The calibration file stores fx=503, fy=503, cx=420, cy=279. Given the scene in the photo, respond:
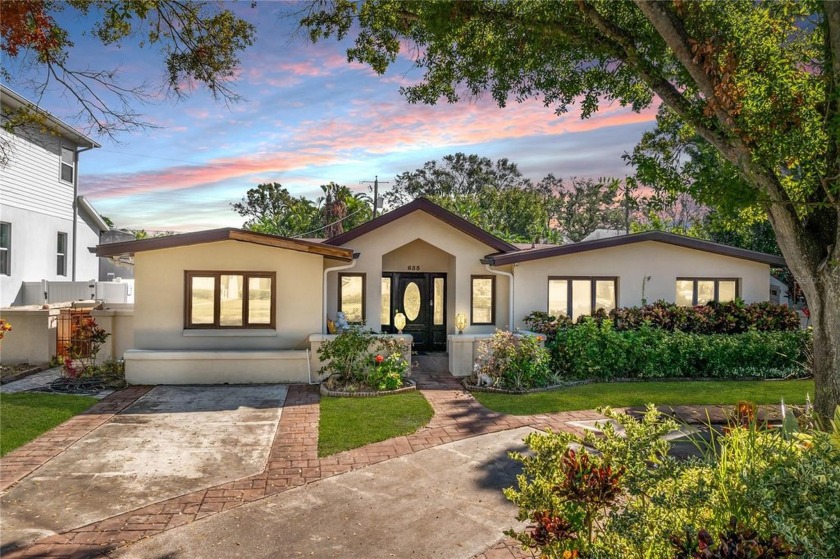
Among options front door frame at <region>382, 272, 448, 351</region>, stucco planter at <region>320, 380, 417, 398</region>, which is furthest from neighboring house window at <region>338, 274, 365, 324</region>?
stucco planter at <region>320, 380, 417, 398</region>

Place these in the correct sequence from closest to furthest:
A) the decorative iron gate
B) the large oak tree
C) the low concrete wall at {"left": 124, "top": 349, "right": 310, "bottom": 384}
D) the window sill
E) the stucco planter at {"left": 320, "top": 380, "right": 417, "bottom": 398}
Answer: the large oak tree < the stucco planter at {"left": 320, "top": 380, "right": 417, "bottom": 398} < the low concrete wall at {"left": 124, "top": 349, "right": 310, "bottom": 384} < the window sill < the decorative iron gate

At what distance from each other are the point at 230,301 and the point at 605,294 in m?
10.1

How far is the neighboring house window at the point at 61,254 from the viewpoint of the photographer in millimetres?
18219

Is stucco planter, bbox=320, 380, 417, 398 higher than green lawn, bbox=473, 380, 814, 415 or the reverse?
higher

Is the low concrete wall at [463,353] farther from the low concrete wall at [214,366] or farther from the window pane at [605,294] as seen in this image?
the low concrete wall at [214,366]

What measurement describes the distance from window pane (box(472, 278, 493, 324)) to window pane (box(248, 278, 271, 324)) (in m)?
5.77

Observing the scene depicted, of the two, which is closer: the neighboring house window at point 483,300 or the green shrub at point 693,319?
the green shrub at point 693,319

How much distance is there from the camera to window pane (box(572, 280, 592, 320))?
14211 millimetres

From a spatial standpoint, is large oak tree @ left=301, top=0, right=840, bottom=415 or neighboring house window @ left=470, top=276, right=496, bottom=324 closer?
large oak tree @ left=301, top=0, right=840, bottom=415

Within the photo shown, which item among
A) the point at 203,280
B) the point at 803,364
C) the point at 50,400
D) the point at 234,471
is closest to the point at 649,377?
the point at 803,364

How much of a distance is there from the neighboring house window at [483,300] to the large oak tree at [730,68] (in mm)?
6101

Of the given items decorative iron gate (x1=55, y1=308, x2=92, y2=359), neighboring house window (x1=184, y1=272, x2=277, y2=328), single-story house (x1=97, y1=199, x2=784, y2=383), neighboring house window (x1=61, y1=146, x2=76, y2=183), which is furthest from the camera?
neighboring house window (x1=61, y1=146, x2=76, y2=183)

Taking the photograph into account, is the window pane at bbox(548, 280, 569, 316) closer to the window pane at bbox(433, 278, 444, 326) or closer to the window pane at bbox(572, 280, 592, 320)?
the window pane at bbox(572, 280, 592, 320)

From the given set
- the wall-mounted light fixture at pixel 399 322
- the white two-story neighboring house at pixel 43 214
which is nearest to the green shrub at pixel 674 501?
the wall-mounted light fixture at pixel 399 322
